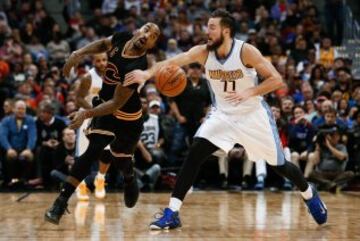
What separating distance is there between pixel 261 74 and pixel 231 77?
0.32m

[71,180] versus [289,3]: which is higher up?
[289,3]

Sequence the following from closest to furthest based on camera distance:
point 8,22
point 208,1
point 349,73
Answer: point 349,73, point 8,22, point 208,1

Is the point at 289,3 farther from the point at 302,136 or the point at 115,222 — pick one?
the point at 115,222

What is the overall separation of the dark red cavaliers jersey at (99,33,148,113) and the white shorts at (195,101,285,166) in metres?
1.06

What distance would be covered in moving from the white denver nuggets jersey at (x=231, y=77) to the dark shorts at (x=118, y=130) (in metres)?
1.16

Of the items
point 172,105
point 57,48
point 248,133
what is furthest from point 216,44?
point 57,48

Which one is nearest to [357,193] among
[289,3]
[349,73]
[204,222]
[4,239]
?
[349,73]

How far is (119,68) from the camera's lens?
800 centimetres

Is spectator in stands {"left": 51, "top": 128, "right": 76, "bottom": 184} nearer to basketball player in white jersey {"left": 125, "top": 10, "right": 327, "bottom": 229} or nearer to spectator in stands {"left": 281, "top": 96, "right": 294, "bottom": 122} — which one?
spectator in stands {"left": 281, "top": 96, "right": 294, "bottom": 122}

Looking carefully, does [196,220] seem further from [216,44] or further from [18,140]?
[18,140]

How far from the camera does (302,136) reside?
1367 centimetres

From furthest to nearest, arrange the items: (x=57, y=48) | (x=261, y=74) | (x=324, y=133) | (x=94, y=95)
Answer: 1. (x=57, y=48)
2. (x=324, y=133)
3. (x=94, y=95)
4. (x=261, y=74)

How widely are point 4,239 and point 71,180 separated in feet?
3.91

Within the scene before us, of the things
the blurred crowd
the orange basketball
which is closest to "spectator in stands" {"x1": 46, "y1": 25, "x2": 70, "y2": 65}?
the blurred crowd
